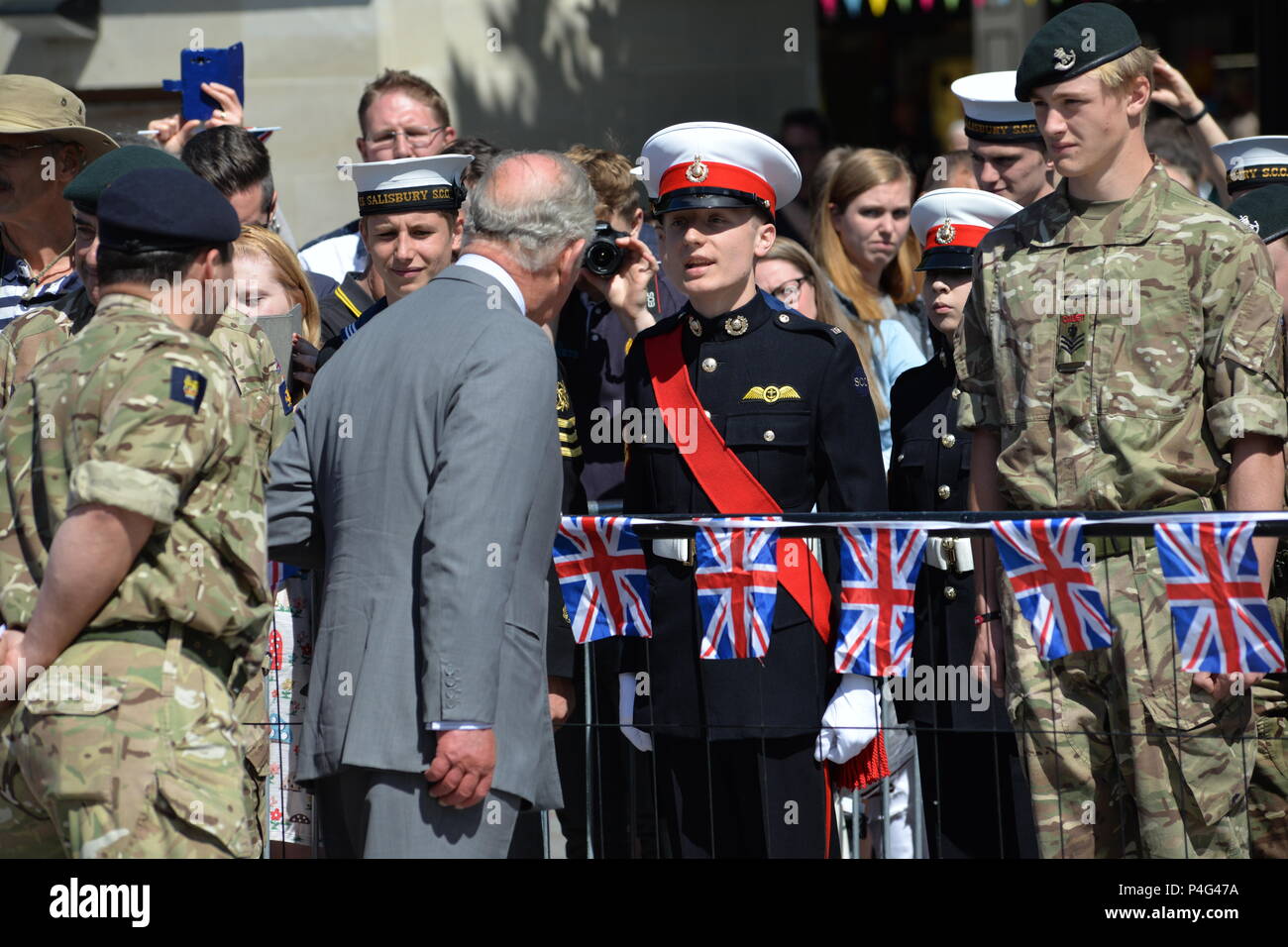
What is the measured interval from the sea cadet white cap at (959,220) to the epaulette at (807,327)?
0.73 meters

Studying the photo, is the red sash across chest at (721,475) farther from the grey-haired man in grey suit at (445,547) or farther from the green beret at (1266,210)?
the green beret at (1266,210)

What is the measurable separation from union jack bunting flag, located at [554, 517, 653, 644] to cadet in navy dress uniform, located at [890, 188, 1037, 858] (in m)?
0.75

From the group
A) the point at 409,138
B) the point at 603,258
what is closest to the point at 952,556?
the point at 603,258

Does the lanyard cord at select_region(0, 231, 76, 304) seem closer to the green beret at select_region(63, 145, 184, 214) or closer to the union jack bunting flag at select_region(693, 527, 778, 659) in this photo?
the green beret at select_region(63, 145, 184, 214)

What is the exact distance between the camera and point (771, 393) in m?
4.36

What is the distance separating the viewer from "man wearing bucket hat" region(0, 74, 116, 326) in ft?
16.0

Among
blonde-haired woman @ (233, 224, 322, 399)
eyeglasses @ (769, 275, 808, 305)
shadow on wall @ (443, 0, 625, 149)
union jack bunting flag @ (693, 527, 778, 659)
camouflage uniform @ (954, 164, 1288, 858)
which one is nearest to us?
camouflage uniform @ (954, 164, 1288, 858)

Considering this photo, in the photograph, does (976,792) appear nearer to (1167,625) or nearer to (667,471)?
(1167,625)

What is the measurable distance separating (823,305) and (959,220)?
69 cm

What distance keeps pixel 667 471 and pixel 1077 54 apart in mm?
1447

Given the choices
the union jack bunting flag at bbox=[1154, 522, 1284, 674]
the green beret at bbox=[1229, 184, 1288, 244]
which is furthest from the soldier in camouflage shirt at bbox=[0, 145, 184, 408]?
the green beret at bbox=[1229, 184, 1288, 244]

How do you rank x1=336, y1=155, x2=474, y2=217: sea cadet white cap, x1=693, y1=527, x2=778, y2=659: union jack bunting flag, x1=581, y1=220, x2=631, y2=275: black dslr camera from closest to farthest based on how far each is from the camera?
x1=693, y1=527, x2=778, y2=659: union jack bunting flag, x1=581, y1=220, x2=631, y2=275: black dslr camera, x1=336, y1=155, x2=474, y2=217: sea cadet white cap

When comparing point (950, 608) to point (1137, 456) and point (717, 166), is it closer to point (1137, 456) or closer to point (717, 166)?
point (1137, 456)

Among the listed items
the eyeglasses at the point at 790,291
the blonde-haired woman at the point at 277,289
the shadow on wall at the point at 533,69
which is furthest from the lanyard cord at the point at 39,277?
the shadow on wall at the point at 533,69
